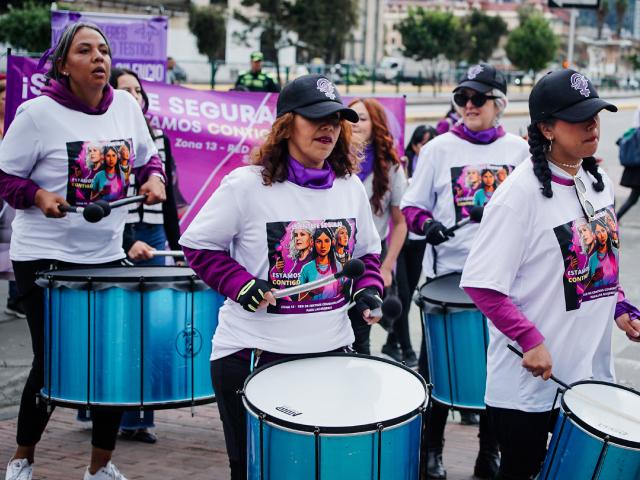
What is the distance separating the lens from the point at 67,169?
4434 mm

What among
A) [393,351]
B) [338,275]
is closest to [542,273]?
[338,275]

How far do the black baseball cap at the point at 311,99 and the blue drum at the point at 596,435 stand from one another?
3.90ft

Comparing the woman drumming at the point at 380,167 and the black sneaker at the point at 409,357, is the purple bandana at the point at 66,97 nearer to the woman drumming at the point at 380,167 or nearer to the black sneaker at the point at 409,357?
the woman drumming at the point at 380,167

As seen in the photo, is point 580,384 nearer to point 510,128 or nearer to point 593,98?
point 593,98

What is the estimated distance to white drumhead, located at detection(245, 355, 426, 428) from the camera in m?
2.97

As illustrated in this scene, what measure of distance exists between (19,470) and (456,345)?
1984 mm

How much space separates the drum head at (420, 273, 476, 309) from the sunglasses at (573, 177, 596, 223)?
1134 mm

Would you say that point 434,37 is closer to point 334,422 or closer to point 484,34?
point 484,34

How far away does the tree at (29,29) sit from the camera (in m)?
36.8

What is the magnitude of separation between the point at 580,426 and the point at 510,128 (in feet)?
89.0

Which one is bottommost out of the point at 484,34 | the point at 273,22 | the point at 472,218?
the point at 472,218

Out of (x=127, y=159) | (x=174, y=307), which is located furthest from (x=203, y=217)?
(x=127, y=159)

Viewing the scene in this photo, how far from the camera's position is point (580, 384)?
3.30m

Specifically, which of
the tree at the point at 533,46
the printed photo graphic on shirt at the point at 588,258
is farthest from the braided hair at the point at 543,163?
the tree at the point at 533,46
